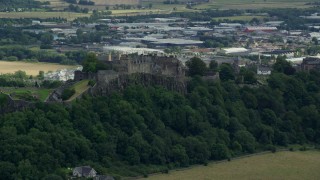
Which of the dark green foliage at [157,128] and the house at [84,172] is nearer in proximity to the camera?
the house at [84,172]

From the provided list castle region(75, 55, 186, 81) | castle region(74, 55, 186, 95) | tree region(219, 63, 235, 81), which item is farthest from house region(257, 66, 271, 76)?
castle region(74, 55, 186, 95)

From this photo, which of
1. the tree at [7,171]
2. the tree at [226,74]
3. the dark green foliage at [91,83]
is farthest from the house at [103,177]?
the tree at [226,74]

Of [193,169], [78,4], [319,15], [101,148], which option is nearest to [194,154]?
[193,169]

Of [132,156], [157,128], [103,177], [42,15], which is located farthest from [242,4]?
[103,177]

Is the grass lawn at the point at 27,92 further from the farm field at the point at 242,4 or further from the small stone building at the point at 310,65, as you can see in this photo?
the farm field at the point at 242,4

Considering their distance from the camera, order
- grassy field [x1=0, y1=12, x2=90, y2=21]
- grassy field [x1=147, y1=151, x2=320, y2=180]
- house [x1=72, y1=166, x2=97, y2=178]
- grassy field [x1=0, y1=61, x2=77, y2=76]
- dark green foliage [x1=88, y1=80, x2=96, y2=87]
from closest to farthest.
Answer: house [x1=72, y1=166, x2=97, y2=178]
grassy field [x1=147, y1=151, x2=320, y2=180]
dark green foliage [x1=88, y1=80, x2=96, y2=87]
grassy field [x1=0, y1=61, x2=77, y2=76]
grassy field [x1=0, y1=12, x2=90, y2=21]

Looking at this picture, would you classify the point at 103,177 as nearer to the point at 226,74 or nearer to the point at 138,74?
the point at 138,74

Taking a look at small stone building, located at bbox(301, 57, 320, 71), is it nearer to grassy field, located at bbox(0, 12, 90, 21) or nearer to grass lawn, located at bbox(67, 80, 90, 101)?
grass lawn, located at bbox(67, 80, 90, 101)
